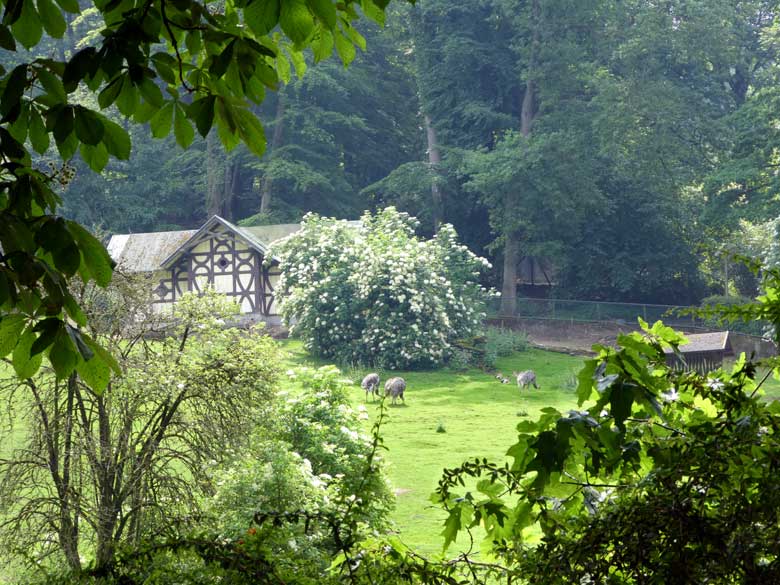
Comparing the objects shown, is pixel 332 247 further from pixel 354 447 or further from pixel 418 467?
pixel 354 447

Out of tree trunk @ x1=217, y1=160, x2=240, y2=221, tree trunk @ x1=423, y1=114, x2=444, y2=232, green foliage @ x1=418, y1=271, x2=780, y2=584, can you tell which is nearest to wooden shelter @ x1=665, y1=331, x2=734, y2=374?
tree trunk @ x1=423, y1=114, x2=444, y2=232

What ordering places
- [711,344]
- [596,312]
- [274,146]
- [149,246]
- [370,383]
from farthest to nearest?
1. [274,146]
2. [596,312]
3. [149,246]
4. [711,344]
5. [370,383]

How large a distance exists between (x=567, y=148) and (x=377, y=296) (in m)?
10.9

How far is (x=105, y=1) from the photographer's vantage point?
100 inches

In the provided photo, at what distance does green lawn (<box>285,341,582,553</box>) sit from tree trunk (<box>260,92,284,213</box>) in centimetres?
1420

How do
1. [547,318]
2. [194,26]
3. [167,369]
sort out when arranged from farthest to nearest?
[547,318] → [167,369] → [194,26]

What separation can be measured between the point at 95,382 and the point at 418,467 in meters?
12.6

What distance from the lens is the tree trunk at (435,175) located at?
37.9 m

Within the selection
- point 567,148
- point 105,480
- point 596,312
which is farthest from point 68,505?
point 567,148

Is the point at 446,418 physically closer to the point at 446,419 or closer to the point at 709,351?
the point at 446,419

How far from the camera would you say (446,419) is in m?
18.6

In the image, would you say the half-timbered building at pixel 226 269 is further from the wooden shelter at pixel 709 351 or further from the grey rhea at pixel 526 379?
the wooden shelter at pixel 709 351

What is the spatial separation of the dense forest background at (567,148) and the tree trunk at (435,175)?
10cm

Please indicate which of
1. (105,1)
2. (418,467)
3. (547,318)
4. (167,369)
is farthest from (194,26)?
(547,318)
